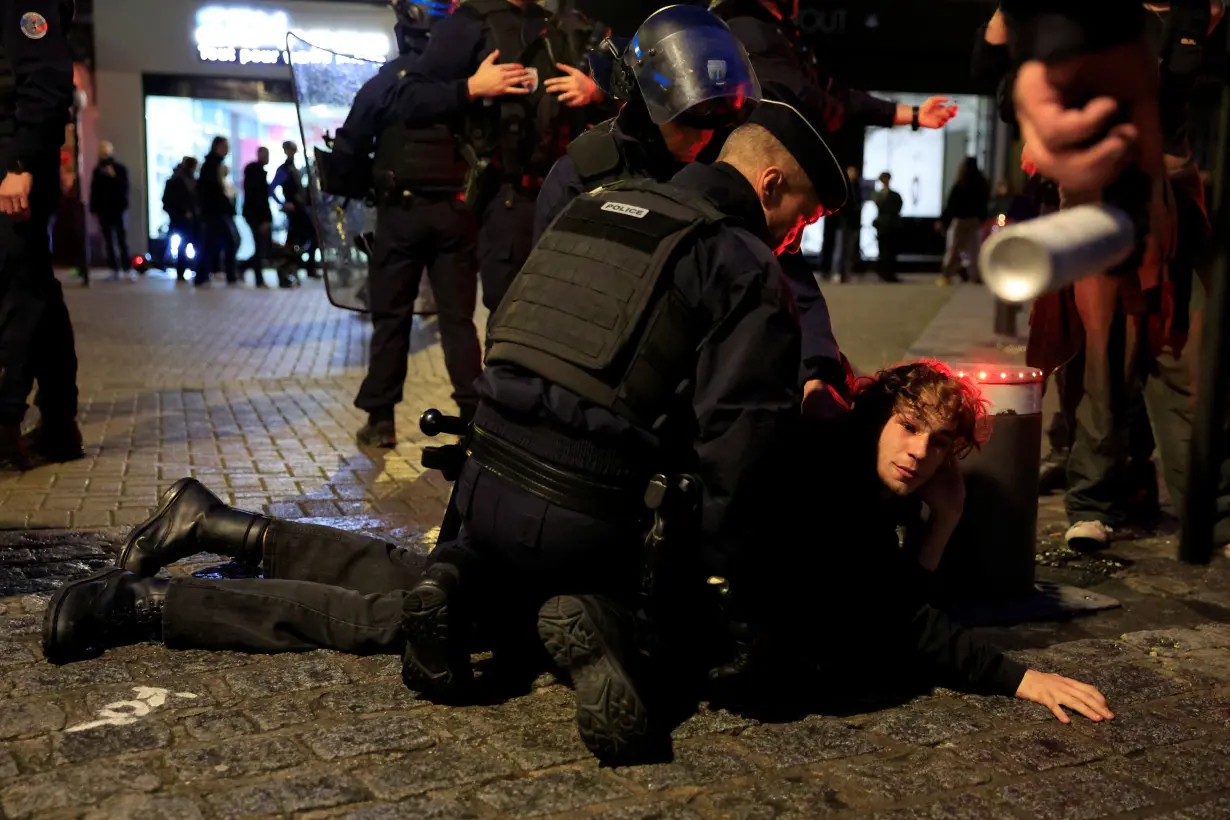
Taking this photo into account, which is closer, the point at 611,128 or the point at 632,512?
the point at 632,512

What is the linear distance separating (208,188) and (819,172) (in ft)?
58.8

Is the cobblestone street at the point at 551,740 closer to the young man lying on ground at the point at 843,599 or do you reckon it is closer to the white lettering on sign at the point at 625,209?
the young man lying on ground at the point at 843,599

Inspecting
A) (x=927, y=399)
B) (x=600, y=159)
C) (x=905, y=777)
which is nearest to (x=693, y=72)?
(x=600, y=159)

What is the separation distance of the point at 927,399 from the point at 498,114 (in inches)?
140

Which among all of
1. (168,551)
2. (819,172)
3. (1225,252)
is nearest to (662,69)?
(819,172)

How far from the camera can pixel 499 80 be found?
6180 millimetres

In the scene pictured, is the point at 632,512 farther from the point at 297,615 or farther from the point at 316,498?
the point at 316,498

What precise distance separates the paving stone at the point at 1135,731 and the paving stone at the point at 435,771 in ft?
4.42

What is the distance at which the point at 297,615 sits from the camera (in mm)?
3578

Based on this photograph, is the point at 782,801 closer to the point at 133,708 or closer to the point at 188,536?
the point at 133,708

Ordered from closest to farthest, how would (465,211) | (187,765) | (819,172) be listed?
1. (187,765)
2. (819,172)
3. (465,211)

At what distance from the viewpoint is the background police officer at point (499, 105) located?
246 inches

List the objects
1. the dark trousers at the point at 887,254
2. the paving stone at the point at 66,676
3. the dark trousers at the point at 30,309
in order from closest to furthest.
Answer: the paving stone at the point at 66,676, the dark trousers at the point at 30,309, the dark trousers at the point at 887,254

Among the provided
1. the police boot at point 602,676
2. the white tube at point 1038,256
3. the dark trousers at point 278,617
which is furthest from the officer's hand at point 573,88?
the white tube at point 1038,256
